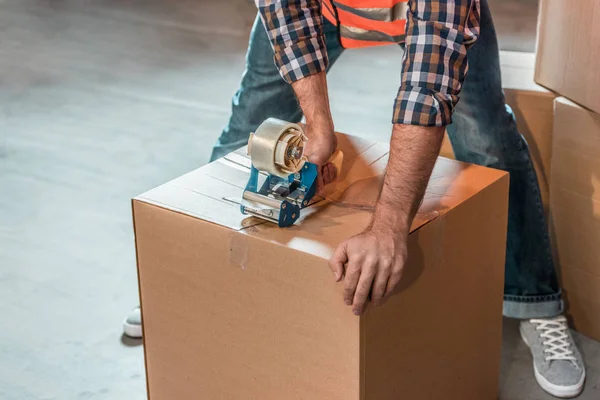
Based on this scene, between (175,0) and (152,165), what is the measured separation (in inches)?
74.3

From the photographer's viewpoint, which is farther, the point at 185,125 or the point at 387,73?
the point at 387,73

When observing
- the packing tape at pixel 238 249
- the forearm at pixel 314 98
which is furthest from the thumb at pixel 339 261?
the forearm at pixel 314 98

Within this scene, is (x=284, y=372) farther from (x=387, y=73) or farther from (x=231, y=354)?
(x=387, y=73)

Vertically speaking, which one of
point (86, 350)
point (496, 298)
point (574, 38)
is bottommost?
point (86, 350)

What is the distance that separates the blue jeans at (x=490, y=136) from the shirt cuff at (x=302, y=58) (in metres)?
0.20

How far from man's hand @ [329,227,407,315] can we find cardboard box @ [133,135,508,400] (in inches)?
1.2

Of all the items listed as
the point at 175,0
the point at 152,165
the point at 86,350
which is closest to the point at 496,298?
the point at 86,350

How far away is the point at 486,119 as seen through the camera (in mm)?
1463

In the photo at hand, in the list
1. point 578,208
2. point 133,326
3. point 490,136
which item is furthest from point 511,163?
point 133,326

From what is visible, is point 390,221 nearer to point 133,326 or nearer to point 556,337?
point 556,337

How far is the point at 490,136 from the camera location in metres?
1.48

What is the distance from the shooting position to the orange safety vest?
1366mm

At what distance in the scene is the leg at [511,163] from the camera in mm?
1438

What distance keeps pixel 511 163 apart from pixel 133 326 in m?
0.78
